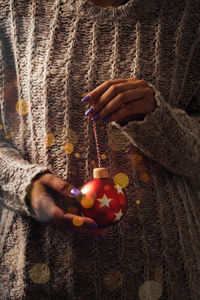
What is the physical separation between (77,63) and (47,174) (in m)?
0.24

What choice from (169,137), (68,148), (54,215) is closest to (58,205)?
(54,215)

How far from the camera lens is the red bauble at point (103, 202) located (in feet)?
1.38

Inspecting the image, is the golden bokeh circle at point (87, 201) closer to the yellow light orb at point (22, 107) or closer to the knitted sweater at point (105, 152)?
the knitted sweater at point (105, 152)

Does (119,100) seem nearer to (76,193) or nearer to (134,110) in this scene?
(134,110)

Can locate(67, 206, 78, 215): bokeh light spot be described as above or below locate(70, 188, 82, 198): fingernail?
below

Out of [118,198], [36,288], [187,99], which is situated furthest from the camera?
[187,99]

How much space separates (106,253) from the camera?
536 millimetres

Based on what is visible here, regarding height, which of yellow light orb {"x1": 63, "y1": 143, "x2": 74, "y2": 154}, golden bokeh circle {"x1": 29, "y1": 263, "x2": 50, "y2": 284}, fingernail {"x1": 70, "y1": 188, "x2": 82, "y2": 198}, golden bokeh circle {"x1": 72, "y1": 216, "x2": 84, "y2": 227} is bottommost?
golden bokeh circle {"x1": 29, "y1": 263, "x2": 50, "y2": 284}

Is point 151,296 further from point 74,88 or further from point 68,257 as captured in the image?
point 74,88

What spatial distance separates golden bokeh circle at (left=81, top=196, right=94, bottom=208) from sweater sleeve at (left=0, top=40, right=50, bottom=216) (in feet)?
0.37

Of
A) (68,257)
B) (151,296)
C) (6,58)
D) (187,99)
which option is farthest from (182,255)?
(6,58)

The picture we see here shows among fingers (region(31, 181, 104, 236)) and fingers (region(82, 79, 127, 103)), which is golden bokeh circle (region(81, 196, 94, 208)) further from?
fingers (region(82, 79, 127, 103))

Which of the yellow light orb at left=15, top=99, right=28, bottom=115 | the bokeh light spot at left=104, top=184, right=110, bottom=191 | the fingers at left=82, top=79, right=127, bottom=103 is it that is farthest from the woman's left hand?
the yellow light orb at left=15, top=99, right=28, bottom=115

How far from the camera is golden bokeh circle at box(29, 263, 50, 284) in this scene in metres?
0.53
